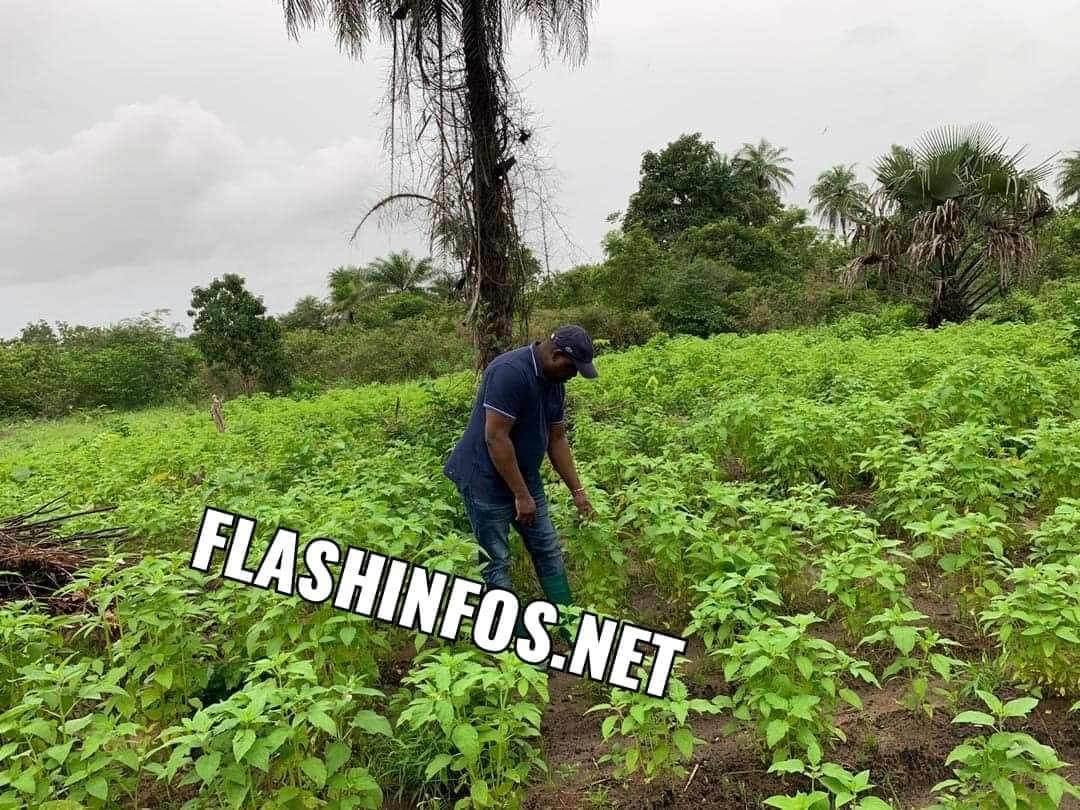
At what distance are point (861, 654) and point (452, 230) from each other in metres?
5.28

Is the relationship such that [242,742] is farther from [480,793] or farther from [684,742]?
[684,742]

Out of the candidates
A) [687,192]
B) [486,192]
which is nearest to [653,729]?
[486,192]

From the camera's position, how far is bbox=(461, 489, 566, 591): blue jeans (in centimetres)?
359

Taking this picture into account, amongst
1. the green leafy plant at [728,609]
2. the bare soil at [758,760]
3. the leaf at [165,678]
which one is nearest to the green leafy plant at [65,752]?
the leaf at [165,678]

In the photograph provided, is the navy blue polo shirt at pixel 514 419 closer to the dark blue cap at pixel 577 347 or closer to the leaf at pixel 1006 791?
the dark blue cap at pixel 577 347

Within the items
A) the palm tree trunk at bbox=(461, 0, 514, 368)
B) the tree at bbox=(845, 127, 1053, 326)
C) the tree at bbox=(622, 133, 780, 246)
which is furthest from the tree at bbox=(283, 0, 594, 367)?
the tree at bbox=(622, 133, 780, 246)

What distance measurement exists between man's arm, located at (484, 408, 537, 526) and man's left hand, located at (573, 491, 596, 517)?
396 millimetres

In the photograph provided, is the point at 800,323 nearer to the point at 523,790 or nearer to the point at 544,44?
the point at 544,44

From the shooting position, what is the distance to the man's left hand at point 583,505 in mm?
3807

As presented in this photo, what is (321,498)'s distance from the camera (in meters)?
3.96

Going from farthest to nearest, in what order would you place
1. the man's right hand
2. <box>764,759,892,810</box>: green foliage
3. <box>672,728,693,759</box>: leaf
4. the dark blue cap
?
the man's right hand → the dark blue cap → <box>672,728,693,759</box>: leaf → <box>764,759,892,810</box>: green foliage

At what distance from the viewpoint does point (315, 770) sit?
2.15m

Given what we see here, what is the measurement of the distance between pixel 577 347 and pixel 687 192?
30315 mm

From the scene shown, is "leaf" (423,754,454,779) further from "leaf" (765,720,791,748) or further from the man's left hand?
the man's left hand
